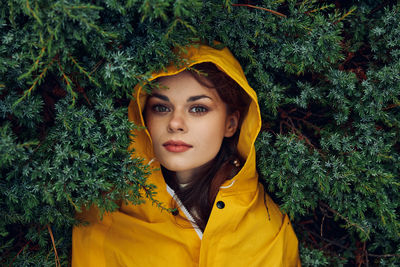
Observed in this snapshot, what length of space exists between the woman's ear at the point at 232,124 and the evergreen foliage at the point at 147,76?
0.74 ft

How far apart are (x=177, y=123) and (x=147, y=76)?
1.34 feet

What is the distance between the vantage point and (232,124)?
262cm

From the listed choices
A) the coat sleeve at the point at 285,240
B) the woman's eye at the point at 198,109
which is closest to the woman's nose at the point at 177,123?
the woman's eye at the point at 198,109

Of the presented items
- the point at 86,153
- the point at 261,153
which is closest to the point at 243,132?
the point at 261,153

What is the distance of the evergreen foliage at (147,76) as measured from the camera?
189cm

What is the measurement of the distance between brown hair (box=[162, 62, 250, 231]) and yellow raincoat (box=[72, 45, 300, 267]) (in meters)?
0.08

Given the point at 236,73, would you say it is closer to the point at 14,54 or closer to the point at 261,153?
the point at 261,153

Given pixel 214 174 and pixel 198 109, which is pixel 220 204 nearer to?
pixel 214 174

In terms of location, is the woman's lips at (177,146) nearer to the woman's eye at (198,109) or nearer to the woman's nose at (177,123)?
the woman's nose at (177,123)

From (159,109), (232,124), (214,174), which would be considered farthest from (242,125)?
(159,109)

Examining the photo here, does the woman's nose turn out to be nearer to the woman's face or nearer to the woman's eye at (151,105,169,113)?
the woman's face

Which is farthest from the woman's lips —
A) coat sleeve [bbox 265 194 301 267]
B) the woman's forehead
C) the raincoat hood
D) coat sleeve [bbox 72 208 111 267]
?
coat sleeve [bbox 265 194 301 267]

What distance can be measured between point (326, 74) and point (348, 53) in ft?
1.04

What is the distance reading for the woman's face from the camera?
226 cm
